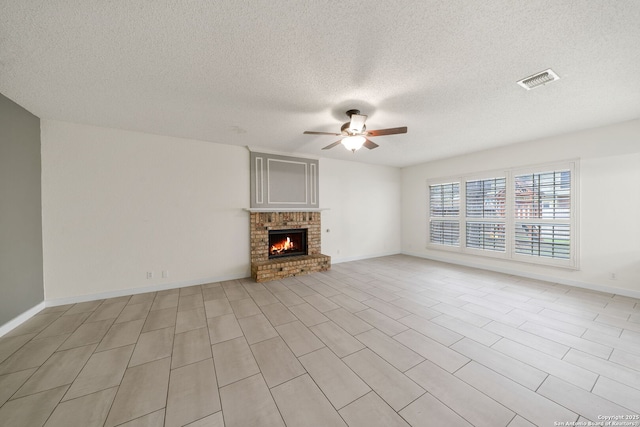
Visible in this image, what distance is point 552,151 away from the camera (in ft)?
13.3

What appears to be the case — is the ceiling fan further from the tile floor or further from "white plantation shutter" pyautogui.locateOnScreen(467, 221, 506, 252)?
"white plantation shutter" pyautogui.locateOnScreen(467, 221, 506, 252)

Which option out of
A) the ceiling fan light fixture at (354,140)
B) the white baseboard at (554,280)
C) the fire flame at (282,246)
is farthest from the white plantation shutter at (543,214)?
the fire flame at (282,246)

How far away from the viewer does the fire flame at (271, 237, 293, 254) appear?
16.1ft

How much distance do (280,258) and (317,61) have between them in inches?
151

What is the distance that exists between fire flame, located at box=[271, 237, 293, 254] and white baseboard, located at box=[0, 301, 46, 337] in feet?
11.1

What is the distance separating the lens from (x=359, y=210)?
241 inches

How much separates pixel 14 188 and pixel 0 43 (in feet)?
6.00

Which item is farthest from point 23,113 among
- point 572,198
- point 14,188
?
point 572,198

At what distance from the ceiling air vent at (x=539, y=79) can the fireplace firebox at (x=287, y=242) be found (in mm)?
4189

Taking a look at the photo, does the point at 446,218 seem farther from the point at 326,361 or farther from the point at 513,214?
the point at 326,361

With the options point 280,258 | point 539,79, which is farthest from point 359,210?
point 539,79

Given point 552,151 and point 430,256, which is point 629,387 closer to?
point 552,151

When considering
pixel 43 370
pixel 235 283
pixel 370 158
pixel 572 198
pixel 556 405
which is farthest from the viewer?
pixel 370 158

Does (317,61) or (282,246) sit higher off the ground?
(317,61)
